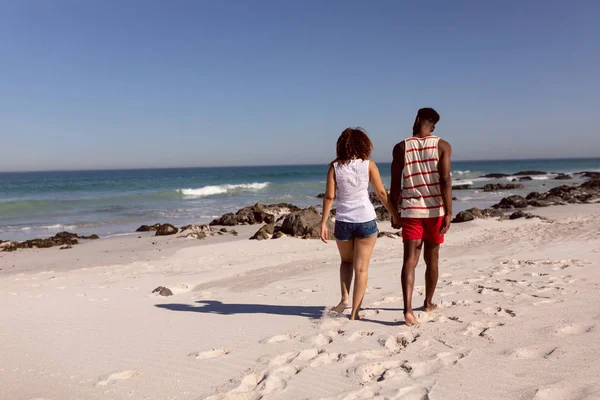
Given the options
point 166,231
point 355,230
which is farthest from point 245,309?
point 166,231

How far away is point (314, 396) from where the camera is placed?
9.90ft

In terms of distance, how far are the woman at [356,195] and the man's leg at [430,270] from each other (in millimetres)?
406

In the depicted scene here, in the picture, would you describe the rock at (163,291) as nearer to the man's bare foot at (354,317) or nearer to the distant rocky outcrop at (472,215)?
the man's bare foot at (354,317)

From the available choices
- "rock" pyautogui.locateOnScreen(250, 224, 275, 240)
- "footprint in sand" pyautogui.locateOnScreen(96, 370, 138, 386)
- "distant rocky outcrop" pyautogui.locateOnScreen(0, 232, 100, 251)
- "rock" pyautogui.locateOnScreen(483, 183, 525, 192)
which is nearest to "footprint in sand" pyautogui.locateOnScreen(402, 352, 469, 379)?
"footprint in sand" pyautogui.locateOnScreen(96, 370, 138, 386)

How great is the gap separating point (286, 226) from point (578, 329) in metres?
9.18

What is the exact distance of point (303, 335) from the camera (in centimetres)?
416

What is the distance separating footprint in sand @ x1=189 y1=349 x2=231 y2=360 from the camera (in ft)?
12.4

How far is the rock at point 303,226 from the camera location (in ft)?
40.1

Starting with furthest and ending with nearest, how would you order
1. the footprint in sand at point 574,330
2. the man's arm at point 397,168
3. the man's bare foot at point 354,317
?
the man's bare foot at point 354,317 < the man's arm at point 397,168 < the footprint in sand at point 574,330

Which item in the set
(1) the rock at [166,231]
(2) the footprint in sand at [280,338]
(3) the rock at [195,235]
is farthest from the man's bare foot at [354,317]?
(1) the rock at [166,231]

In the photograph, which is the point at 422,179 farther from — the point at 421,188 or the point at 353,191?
the point at 353,191

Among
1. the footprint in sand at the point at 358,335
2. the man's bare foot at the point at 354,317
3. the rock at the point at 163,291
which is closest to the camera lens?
the footprint in sand at the point at 358,335

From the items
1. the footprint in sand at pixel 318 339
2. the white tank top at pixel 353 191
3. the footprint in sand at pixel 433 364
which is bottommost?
the footprint in sand at pixel 318 339

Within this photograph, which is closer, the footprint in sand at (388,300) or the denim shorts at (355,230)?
the denim shorts at (355,230)
